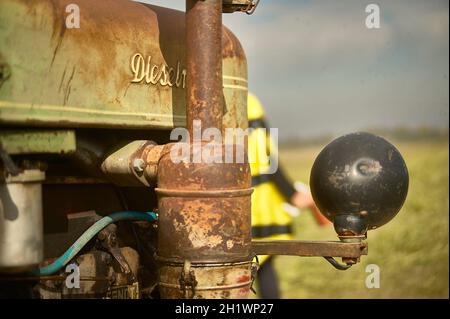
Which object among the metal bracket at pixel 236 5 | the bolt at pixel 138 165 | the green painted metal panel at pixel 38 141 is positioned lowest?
the bolt at pixel 138 165

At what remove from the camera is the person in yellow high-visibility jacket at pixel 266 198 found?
552 centimetres

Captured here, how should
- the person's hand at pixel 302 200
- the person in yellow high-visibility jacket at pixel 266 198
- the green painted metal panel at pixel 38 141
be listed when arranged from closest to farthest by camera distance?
1. the green painted metal panel at pixel 38 141
2. the person in yellow high-visibility jacket at pixel 266 198
3. the person's hand at pixel 302 200

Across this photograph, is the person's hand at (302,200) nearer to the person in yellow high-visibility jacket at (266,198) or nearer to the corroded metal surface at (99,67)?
the person in yellow high-visibility jacket at (266,198)

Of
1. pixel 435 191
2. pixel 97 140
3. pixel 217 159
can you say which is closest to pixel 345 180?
pixel 217 159

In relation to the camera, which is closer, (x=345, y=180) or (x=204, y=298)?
(x=204, y=298)

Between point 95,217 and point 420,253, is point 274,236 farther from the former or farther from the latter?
point 420,253

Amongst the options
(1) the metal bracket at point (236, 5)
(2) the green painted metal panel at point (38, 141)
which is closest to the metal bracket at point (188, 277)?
(2) the green painted metal panel at point (38, 141)

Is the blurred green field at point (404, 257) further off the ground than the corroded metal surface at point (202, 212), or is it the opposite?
the corroded metal surface at point (202, 212)

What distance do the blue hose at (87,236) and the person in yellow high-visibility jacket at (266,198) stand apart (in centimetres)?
210

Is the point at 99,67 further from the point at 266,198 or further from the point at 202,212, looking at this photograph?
the point at 266,198

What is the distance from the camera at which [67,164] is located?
319cm

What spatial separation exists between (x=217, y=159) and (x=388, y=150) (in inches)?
29.6

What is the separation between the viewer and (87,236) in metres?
3.04

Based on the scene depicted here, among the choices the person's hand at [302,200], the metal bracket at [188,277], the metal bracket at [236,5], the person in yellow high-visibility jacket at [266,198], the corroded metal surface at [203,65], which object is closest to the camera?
the metal bracket at [188,277]
